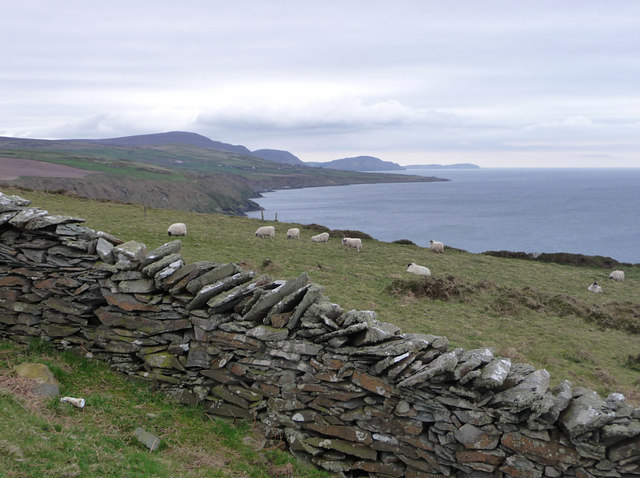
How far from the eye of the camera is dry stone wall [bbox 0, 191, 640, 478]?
7.26 metres

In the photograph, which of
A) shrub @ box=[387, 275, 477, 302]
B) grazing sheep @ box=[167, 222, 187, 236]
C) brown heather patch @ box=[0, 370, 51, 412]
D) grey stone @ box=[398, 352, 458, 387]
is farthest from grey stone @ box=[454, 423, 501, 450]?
grazing sheep @ box=[167, 222, 187, 236]

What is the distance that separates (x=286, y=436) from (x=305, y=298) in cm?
263

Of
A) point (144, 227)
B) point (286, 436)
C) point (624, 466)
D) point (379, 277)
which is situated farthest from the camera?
point (144, 227)

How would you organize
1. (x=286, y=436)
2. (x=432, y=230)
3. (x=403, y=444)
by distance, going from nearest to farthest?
(x=403, y=444), (x=286, y=436), (x=432, y=230)

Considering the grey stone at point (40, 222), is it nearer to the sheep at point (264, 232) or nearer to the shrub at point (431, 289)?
the shrub at point (431, 289)

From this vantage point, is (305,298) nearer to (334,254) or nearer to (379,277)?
(379,277)

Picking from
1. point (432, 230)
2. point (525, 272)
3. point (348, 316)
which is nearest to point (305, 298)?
A: point (348, 316)

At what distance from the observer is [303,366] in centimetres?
849

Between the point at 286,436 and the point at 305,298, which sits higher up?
the point at 305,298

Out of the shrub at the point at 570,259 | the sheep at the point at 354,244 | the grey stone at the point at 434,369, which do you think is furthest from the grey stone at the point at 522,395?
the shrub at the point at 570,259

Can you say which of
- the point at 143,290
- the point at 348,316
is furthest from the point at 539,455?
the point at 143,290

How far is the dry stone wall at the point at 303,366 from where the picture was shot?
7.26m

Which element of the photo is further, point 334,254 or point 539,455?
point 334,254

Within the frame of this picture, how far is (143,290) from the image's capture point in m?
9.45
